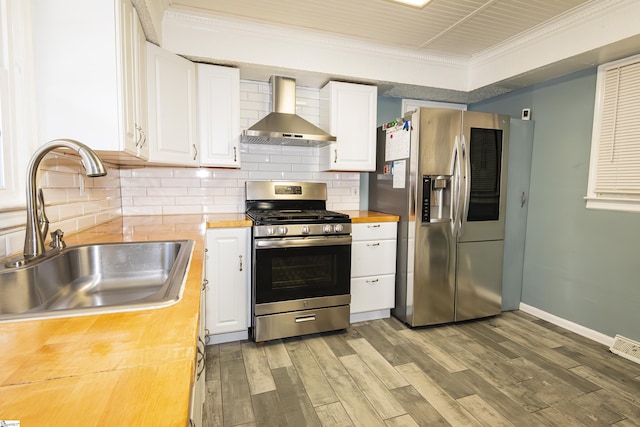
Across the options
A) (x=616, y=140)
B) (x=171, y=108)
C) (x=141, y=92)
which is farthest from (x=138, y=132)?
(x=616, y=140)

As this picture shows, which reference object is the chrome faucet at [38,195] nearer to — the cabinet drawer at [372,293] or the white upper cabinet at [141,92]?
the white upper cabinet at [141,92]

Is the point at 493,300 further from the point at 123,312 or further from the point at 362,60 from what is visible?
the point at 123,312

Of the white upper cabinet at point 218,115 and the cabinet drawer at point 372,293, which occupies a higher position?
the white upper cabinet at point 218,115

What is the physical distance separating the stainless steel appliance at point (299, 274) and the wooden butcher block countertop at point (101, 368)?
158 centimetres

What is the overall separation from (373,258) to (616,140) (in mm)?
2030

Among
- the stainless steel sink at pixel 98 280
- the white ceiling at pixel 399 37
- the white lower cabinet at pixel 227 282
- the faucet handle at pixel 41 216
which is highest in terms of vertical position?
the white ceiling at pixel 399 37

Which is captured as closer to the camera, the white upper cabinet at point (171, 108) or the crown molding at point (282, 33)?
the white upper cabinet at point (171, 108)

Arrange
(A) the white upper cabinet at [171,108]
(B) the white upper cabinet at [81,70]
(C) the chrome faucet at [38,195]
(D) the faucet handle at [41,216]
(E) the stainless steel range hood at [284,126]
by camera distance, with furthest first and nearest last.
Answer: (E) the stainless steel range hood at [284,126], (A) the white upper cabinet at [171,108], (B) the white upper cabinet at [81,70], (D) the faucet handle at [41,216], (C) the chrome faucet at [38,195]

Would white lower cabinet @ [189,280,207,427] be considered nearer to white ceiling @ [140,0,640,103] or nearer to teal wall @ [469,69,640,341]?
white ceiling @ [140,0,640,103]

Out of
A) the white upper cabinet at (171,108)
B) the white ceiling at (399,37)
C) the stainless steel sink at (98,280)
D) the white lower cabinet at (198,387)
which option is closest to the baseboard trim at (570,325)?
the white ceiling at (399,37)

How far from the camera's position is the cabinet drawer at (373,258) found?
2.78m

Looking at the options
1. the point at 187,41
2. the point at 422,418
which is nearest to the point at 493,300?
the point at 422,418

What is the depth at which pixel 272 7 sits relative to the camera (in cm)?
230

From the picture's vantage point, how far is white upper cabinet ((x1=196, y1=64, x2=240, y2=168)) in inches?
102
